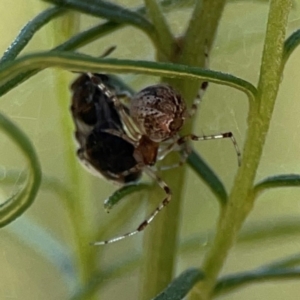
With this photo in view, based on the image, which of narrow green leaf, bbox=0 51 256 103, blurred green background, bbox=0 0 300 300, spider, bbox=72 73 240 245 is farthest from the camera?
blurred green background, bbox=0 0 300 300

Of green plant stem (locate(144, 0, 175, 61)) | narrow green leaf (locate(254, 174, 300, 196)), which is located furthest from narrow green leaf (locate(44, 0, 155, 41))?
narrow green leaf (locate(254, 174, 300, 196))

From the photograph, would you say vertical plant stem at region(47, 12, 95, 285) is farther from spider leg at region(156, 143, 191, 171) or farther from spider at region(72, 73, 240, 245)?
spider leg at region(156, 143, 191, 171)

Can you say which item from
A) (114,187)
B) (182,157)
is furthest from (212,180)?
(114,187)

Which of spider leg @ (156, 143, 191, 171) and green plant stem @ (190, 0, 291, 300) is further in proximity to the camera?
spider leg @ (156, 143, 191, 171)

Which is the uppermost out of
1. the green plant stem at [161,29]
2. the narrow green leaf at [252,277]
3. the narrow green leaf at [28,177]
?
the green plant stem at [161,29]

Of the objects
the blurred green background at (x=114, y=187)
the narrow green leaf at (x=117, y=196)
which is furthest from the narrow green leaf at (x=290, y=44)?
the blurred green background at (x=114, y=187)

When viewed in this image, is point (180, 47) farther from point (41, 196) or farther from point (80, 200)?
point (41, 196)

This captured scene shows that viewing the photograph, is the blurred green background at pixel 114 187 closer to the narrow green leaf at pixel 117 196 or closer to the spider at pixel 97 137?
the spider at pixel 97 137

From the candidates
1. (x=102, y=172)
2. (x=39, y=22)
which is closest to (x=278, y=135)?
(x=102, y=172)
